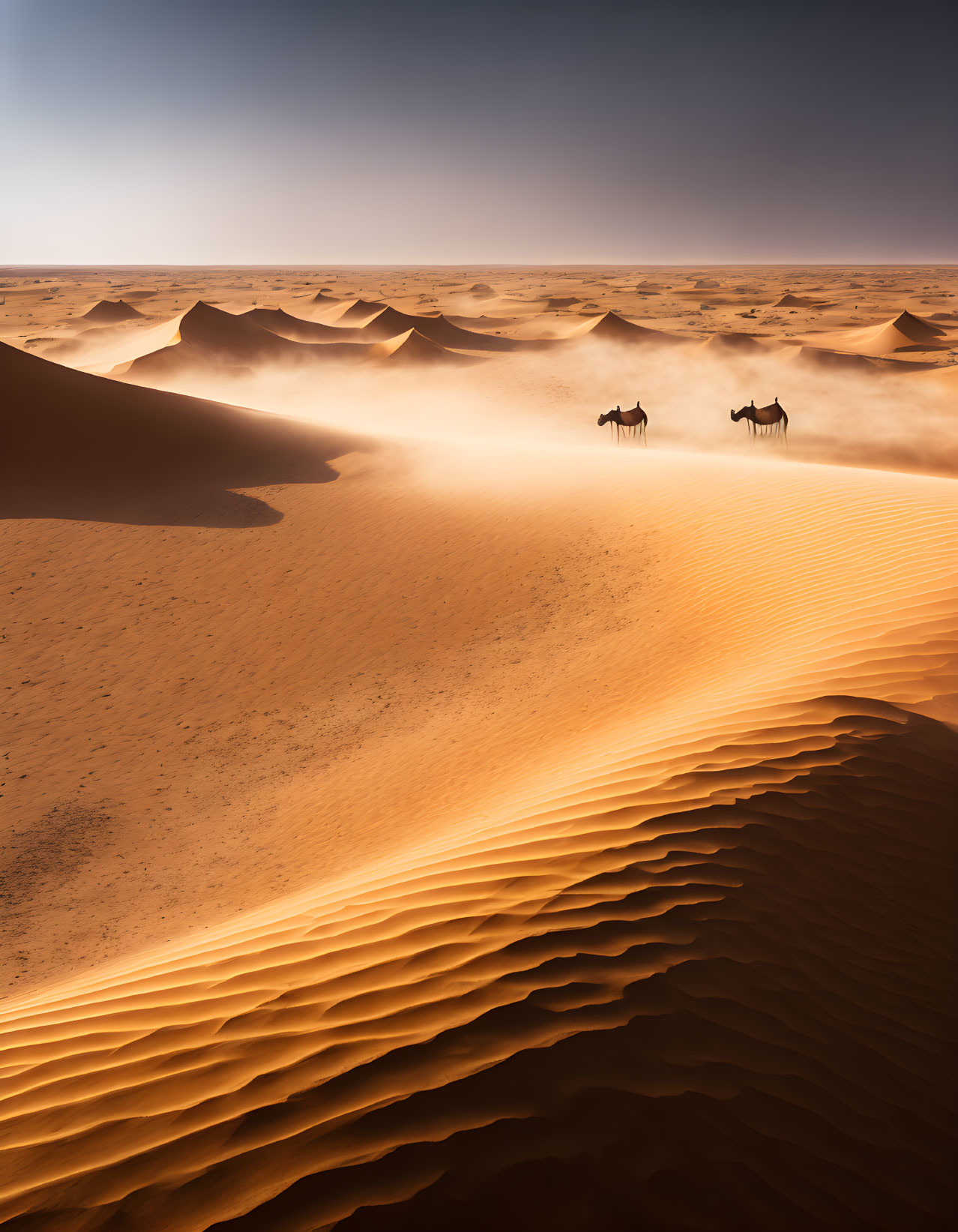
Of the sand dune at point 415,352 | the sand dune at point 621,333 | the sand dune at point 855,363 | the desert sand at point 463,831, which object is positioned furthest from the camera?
the sand dune at point 621,333

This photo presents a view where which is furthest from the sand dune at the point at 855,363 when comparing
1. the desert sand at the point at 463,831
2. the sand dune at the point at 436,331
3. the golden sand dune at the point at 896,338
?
the desert sand at the point at 463,831

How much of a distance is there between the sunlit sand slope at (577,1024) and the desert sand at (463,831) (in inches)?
0.6

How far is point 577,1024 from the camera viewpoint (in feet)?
9.61

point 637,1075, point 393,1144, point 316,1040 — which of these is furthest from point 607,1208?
point 316,1040

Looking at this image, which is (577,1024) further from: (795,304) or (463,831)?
(795,304)

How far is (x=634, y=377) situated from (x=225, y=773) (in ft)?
98.6

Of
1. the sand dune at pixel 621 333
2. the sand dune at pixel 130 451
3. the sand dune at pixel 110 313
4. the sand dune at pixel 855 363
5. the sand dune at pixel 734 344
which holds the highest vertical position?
the sand dune at pixel 110 313

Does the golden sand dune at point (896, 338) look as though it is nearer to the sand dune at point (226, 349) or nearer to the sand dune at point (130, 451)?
the sand dune at point (226, 349)

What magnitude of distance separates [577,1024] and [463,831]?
7.36 feet

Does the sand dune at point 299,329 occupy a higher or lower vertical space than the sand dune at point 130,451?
higher

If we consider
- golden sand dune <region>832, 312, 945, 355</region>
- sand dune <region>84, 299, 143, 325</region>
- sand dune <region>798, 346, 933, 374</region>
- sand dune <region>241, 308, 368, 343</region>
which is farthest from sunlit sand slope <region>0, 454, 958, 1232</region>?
sand dune <region>84, 299, 143, 325</region>

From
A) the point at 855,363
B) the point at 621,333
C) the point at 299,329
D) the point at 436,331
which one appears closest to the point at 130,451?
the point at 855,363

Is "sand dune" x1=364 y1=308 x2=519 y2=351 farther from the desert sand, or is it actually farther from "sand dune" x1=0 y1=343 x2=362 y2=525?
the desert sand

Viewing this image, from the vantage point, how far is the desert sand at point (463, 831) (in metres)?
2.56
